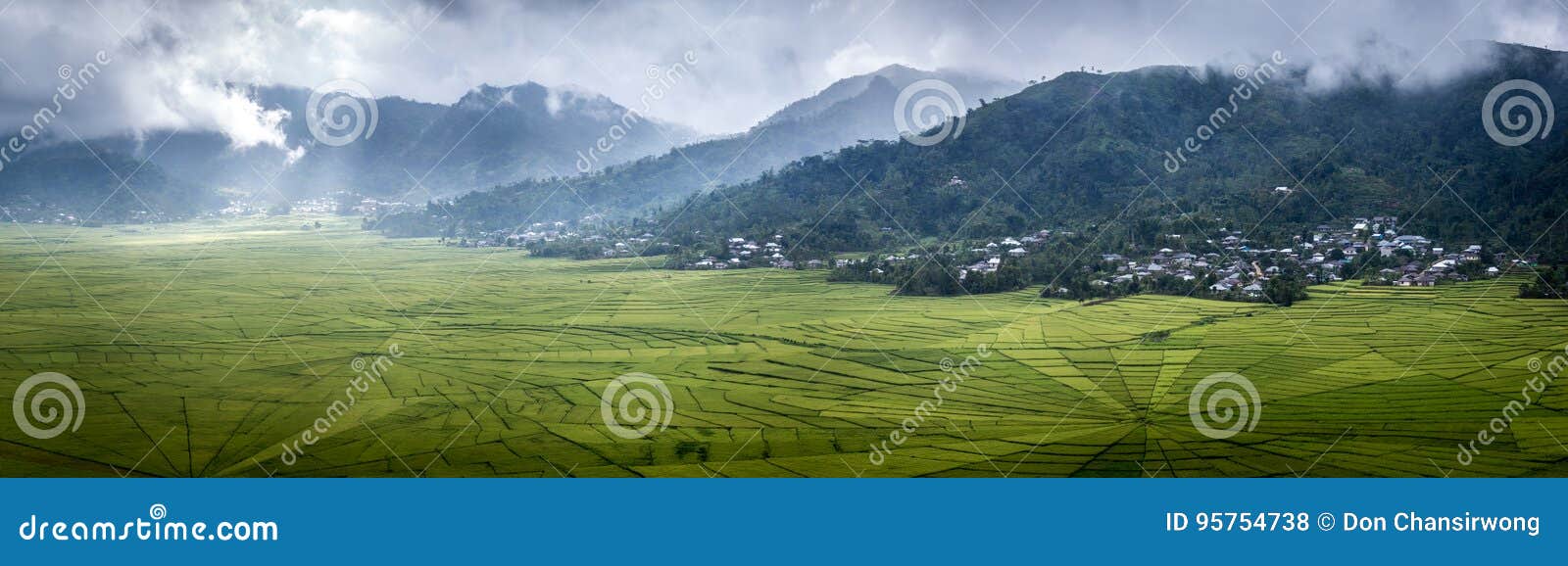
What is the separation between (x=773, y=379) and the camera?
750 inches

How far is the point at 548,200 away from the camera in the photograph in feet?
218

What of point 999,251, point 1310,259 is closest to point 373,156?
point 999,251

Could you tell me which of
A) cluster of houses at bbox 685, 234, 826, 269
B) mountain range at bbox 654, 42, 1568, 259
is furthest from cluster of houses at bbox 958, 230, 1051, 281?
cluster of houses at bbox 685, 234, 826, 269

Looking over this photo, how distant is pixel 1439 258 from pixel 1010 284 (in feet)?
41.6

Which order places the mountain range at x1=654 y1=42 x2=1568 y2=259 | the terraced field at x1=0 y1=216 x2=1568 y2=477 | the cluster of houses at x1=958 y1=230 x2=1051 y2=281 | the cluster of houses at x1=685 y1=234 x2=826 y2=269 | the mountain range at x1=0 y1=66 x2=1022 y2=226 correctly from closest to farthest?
the terraced field at x1=0 y1=216 x2=1568 y2=477 < the cluster of houses at x1=958 y1=230 x2=1051 y2=281 < the mountain range at x1=654 y1=42 x2=1568 y2=259 < the cluster of houses at x1=685 y1=234 x2=826 y2=269 < the mountain range at x1=0 y1=66 x2=1022 y2=226

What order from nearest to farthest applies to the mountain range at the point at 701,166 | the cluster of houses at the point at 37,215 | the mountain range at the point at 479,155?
the cluster of houses at the point at 37,215
the mountain range at the point at 479,155
the mountain range at the point at 701,166

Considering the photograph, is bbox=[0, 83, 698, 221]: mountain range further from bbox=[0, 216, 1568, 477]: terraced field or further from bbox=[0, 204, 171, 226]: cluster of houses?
bbox=[0, 216, 1568, 477]: terraced field

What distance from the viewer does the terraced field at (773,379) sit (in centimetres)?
1433

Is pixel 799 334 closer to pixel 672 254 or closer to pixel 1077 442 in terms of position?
pixel 1077 442

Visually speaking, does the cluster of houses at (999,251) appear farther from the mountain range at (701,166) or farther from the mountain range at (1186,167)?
the mountain range at (701,166)

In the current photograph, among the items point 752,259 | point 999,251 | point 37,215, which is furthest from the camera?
point 37,215

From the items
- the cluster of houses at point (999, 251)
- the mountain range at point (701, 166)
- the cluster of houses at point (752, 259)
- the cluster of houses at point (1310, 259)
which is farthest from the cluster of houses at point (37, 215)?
the cluster of houses at point (1310, 259)

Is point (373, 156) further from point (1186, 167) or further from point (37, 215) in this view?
point (1186, 167)

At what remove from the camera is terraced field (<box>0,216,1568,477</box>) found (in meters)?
14.3
